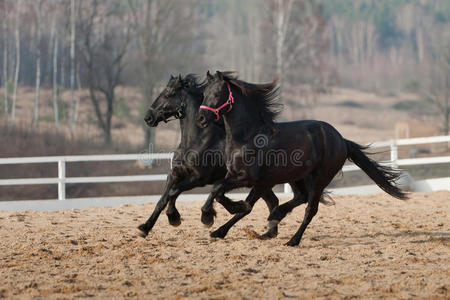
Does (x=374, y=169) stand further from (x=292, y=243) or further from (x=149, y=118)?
(x=149, y=118)

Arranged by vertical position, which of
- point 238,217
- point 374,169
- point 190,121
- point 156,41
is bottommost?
point 238,217

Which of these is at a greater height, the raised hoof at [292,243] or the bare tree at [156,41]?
the bare tree at [156,41]

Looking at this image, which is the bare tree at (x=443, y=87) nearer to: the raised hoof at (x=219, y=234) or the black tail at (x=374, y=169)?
the black tail at (x=374, y=169)

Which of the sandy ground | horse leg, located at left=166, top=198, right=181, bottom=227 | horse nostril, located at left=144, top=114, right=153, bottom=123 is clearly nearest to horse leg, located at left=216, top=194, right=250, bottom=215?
the sandy ground

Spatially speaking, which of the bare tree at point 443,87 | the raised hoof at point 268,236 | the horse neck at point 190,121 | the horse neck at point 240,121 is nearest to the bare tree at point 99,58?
the bare tree at point 443,87

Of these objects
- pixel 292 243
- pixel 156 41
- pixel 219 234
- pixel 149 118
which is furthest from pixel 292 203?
pixel 156 41

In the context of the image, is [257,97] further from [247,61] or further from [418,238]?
[247,61]

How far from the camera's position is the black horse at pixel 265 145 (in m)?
6.18

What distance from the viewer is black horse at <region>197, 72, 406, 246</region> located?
6.18 metres

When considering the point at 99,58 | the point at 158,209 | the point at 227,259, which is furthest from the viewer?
the point at 99,58

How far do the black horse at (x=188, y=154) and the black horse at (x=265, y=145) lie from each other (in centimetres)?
35

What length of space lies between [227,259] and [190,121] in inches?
70.9

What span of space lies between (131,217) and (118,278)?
168 inches

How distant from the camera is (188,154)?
21.7 ft
